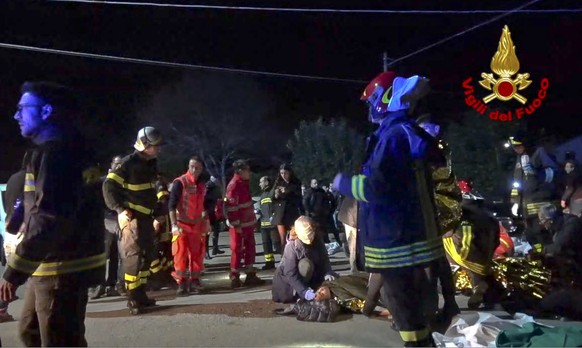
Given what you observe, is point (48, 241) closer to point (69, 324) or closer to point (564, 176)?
point (69, 324)

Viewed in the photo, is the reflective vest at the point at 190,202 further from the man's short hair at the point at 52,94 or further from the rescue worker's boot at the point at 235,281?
the man's short hair at the point at 52,94

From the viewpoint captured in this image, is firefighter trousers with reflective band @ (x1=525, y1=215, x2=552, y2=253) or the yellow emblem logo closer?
firefighter trousers with reflective band @ (x1=525, y1=215, x2=552, y2=253)

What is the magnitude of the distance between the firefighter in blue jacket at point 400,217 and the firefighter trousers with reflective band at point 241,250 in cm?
536

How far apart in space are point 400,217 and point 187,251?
4985 mm

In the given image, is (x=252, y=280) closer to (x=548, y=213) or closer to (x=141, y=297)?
(x=141, y=297)

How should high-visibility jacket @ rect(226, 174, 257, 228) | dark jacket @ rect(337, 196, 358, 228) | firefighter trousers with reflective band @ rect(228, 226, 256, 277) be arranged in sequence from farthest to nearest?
high-visibility jacket @ rect(226, 174, 257, 228), firefighter trousers with reflective band @ rect(228, 226, 256, 277), dark jacket @ rect(337, 196, 358, 228)

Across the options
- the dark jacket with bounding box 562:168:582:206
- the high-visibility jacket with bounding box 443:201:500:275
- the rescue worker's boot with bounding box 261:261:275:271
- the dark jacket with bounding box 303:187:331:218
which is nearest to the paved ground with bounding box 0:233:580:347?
the high-visibility jacket with bounding box 443:201:500:275

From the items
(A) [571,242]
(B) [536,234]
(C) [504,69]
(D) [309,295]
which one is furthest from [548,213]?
(C) [504,69]

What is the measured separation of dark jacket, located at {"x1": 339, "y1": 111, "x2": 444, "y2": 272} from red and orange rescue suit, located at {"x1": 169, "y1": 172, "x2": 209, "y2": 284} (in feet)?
15.3

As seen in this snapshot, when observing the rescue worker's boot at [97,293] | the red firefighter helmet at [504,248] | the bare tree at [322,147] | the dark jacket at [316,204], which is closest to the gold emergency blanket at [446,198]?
the red firefighter helmet at [504,248]

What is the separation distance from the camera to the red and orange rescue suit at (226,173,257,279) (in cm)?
970

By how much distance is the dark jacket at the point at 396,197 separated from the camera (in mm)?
4285

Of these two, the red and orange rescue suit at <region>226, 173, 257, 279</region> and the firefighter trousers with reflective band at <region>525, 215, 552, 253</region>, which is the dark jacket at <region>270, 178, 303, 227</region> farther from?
the firefighter trousers with reflective band at <region>525, 215, 552, 253</region>

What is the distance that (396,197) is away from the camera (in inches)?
170
